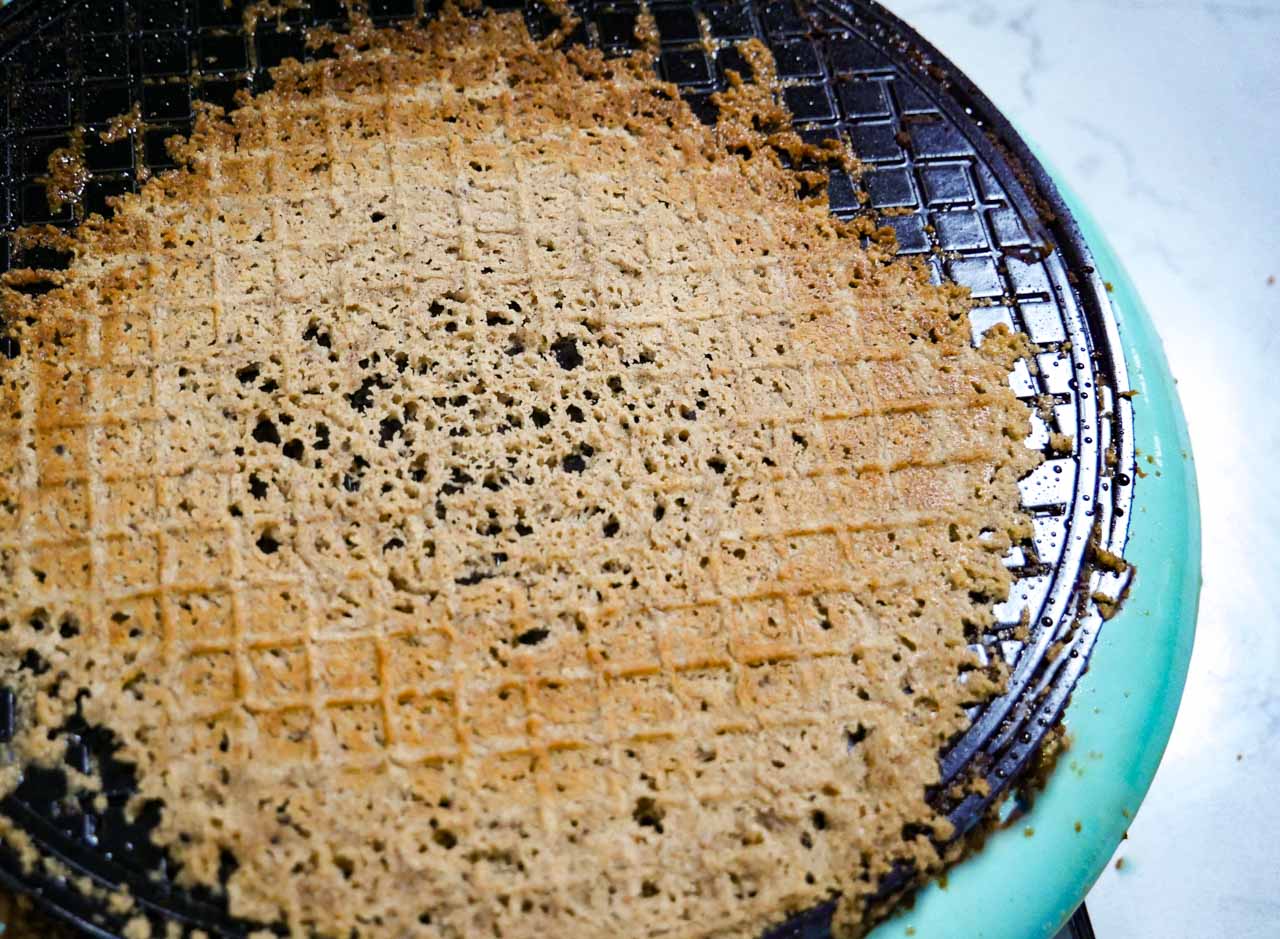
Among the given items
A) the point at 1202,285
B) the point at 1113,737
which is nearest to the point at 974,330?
the point at 1113,737

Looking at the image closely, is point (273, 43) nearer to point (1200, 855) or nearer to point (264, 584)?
point (264, 584)

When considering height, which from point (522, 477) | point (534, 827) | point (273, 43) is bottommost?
point (534, 827)

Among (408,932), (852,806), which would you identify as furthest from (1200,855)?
(408,932)

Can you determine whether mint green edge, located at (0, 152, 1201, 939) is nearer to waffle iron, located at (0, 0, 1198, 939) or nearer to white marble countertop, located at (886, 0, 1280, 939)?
waffle iron, located at (0, 0, 1198, 939)

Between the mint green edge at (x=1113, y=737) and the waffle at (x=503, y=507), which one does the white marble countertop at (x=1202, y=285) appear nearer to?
the mint green edge at (x=1113, y=737)

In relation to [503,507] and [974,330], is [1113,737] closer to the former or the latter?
[974,330]

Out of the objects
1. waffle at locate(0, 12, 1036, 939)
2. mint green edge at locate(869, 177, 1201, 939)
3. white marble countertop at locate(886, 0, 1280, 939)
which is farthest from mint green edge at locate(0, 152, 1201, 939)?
white marble countertop at locate(886, 0, 1280, 939)

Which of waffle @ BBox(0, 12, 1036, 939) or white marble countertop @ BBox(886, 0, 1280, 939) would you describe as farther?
white marble countertop @ BBox(886, 0, 1280, 939)
